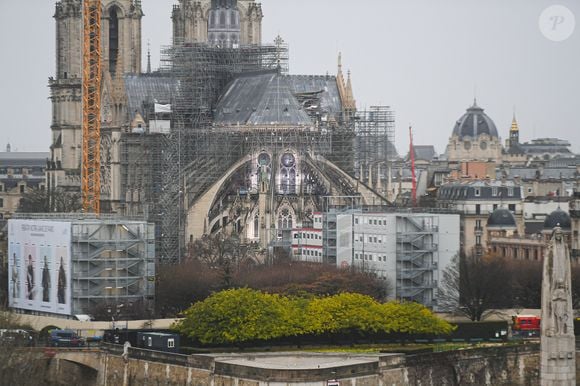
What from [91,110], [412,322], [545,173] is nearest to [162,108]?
[91,110]

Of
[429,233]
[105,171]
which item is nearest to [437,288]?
[429,233]

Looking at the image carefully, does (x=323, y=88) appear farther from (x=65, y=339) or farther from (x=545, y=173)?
(x=65, y=339)

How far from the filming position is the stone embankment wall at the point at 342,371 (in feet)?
236

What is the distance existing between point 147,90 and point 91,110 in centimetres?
417

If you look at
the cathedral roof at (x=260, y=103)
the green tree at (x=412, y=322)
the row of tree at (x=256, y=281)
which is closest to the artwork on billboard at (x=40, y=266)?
the row of tree at (x=256, y=281)

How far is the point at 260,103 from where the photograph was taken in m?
120

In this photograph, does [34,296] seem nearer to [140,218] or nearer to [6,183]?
[140,218]

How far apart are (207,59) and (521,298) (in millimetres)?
37934

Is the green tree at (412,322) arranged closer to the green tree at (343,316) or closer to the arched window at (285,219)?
the green tree at (343,316)

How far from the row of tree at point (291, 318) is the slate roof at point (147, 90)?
138 feet

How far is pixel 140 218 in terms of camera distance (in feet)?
327

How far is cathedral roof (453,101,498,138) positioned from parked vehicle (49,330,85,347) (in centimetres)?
10087

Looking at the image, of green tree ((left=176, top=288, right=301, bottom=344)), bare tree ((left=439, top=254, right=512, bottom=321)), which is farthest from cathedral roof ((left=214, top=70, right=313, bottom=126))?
green tree ((left=176, top=288, right=301, bottom=344))

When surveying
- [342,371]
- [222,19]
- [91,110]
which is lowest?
[342,371]
